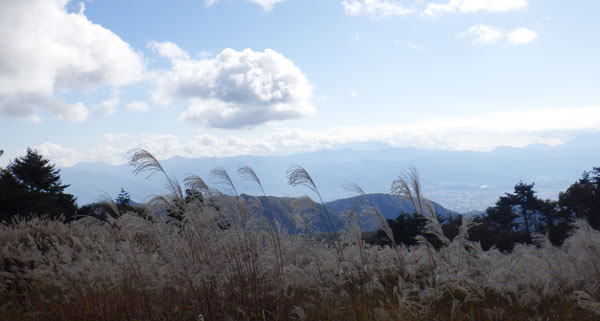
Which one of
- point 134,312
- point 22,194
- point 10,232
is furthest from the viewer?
point 22,194

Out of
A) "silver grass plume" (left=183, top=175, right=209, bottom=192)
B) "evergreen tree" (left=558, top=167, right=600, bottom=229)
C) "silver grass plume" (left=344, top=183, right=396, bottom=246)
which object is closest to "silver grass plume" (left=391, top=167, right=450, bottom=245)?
"silver grass plume" (left=344, top=183, right=396, bottom=246)

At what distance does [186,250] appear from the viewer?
599cm

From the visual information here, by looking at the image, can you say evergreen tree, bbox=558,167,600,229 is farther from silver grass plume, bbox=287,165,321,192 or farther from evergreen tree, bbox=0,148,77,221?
evergreen tree, bbox=0,148,77,221

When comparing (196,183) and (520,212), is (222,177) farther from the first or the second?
(520,212)

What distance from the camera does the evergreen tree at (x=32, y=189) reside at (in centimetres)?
2712

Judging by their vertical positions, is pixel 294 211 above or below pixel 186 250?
above

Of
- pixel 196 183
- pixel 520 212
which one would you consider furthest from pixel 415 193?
pixel 520 212

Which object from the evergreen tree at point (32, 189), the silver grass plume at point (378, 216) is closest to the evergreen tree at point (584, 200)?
the silver grass plume at point (378, 216)

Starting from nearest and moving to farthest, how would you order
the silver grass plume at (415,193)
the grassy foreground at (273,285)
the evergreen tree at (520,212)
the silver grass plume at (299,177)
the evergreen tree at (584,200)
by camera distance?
1. the grassy foreground at (273,285)
2. the silver grass plume at (299,177)
3. the silver grass plume at (415,193)
4. the evergreen tree at (584,200)
5. the evergreen tree at (520,212)

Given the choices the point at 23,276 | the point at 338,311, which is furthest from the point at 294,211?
the point at 23,276

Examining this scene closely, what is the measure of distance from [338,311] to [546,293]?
2.88 metres

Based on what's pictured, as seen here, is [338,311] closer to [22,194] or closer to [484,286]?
→ [484,286]

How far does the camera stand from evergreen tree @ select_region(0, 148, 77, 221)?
89.0 feet

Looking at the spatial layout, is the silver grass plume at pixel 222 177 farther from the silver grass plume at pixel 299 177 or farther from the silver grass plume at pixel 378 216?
the silver grass plume at pixel 378 216
